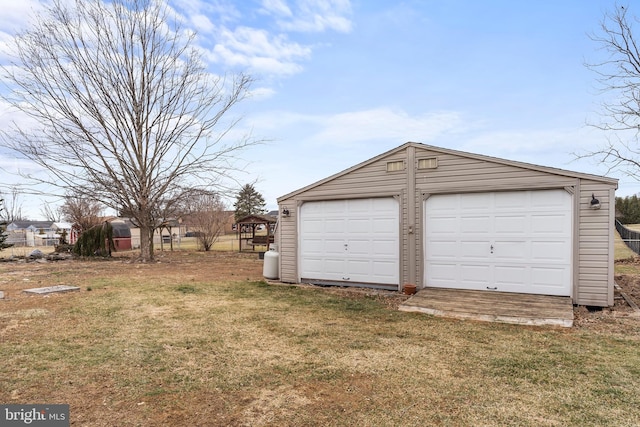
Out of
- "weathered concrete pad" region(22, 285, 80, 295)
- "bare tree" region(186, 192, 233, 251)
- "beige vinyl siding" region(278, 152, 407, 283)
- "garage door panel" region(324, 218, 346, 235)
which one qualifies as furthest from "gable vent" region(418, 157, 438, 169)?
"bare tree" region(186, 192, 233, 251)

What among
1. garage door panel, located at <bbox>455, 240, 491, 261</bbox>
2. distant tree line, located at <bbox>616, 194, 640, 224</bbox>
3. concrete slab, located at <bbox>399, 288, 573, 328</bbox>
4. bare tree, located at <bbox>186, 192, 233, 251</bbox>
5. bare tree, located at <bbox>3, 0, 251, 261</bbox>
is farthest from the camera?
distant tree line, located at <bbox>616, 194, 640, 224</bbox>

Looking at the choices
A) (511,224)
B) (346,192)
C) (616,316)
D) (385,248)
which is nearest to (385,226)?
(385,248)

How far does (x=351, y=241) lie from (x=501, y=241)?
3307mm

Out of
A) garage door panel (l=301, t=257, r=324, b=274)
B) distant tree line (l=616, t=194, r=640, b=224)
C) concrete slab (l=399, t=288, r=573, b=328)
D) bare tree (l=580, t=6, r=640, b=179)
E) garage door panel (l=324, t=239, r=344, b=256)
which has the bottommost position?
concrete slab (l=399, t=288, r=573, b=328)

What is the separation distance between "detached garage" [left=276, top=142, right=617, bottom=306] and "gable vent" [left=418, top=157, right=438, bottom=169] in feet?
0.07

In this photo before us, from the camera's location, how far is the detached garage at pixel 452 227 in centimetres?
646

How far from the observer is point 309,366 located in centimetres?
384

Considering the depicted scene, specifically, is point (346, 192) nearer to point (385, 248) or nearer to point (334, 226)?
point (334, 226)

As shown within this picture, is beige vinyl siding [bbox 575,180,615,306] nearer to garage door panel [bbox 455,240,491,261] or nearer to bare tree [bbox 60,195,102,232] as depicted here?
garage door panel [bbox 455,240,491,261]

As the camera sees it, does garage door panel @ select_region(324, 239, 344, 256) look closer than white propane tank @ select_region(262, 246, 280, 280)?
Yes

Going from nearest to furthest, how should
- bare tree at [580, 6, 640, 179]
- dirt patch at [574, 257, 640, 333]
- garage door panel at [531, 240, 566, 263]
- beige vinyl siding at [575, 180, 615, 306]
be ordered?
dirt patch at [574, 257, 640, 333] < beige vinyl siding at [575, 180, 615, 306] < garage door panel at [531, 240, 566, 263] < bare tree at [580, 6, 640, 179]

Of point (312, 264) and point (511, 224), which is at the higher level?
point (511, 224)

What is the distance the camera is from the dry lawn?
9.39 ft

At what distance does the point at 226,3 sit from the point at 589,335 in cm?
1130
